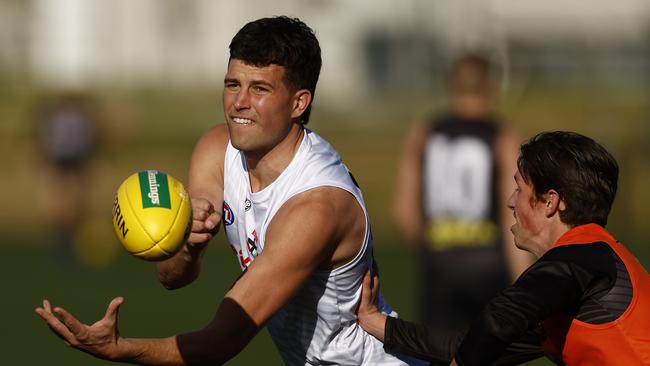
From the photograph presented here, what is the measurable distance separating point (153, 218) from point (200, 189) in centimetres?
68

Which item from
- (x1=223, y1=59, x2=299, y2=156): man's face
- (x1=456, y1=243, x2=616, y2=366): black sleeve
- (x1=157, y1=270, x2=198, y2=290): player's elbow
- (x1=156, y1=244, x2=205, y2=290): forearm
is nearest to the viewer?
(x1=456, y1=243, x2=616, y2=366): black sleeve

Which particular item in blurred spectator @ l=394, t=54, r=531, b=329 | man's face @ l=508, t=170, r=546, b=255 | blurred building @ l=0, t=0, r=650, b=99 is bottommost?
blurred building @ l=0, t=0, r=650, b=99

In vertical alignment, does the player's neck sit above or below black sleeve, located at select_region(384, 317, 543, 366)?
above

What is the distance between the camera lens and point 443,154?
30.1 ft

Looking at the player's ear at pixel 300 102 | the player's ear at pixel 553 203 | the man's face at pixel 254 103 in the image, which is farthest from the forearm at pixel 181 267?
the player's ear at pixel 553 203

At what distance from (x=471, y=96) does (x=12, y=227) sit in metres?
16.5

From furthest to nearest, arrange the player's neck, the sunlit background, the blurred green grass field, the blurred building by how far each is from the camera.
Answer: the blurred building, the sunlit background, the blurred green grass field, the player's neck

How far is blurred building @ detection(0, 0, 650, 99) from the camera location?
35156 mm

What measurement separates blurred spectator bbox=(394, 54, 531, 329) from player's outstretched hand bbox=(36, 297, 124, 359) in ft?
15.3

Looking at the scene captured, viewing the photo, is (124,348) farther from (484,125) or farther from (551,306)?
(484,125)

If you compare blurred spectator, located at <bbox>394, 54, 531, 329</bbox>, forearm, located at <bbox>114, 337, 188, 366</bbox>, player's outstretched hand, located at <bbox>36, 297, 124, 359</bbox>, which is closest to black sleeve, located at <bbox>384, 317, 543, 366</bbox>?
forearm, located at <bbox>114, 337, 188, 366</bbox>

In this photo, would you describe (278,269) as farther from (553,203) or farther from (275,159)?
(553,203)

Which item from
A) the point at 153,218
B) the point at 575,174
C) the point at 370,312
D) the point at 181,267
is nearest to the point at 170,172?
the point at 181,267

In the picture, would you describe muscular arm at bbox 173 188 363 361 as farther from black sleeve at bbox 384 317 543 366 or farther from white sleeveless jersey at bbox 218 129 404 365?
black sleeve at bbox 384 317 543 366
